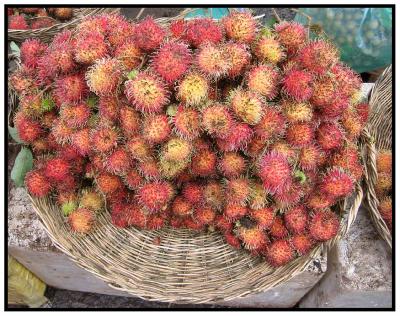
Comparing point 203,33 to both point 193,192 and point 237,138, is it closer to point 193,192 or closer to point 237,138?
point 237,138

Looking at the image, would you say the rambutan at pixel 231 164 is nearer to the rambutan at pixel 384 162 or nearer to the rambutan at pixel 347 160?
the rambutan at pixel 347 160

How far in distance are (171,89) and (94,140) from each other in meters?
0.27

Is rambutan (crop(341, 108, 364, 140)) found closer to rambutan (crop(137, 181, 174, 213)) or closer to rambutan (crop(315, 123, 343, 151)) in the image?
rambutan (crop(315, 123, 343, 151))

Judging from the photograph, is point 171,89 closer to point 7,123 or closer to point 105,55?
point 105,55

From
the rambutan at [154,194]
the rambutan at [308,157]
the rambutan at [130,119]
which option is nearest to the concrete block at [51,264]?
the rambutan at [308,157]

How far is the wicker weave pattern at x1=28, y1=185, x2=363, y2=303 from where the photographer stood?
1.34 m

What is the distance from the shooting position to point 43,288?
2.07 metres

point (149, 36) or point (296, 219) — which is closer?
point (149, 36)

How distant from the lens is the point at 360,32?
197cm

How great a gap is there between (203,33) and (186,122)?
0.90ft

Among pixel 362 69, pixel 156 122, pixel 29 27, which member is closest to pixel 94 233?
pixel 156 122

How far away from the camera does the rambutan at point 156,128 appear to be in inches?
45.3

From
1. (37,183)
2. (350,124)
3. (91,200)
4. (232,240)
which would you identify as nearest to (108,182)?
(91,200)

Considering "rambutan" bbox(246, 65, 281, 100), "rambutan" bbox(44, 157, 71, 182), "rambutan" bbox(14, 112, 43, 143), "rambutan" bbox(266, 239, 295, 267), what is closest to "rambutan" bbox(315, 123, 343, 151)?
"rambutan" bbox(246, 65, 281, 100)
